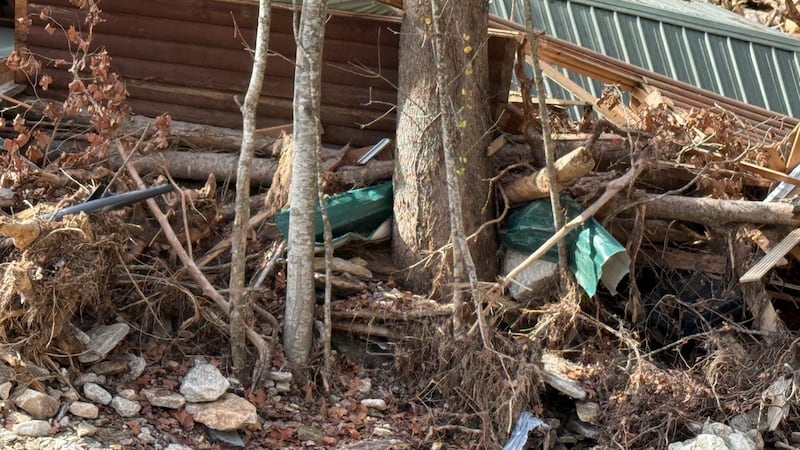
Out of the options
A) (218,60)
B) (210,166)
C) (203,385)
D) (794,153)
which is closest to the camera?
(203,385)

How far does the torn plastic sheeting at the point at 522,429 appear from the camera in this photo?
296 inches

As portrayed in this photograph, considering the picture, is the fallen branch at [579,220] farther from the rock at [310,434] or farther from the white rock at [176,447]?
the white rock at [176,447]

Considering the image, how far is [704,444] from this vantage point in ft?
24.3

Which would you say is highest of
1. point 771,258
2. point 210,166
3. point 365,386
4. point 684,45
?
point 684,45

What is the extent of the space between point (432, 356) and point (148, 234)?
8.09 feet

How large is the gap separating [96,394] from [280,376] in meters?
1.38

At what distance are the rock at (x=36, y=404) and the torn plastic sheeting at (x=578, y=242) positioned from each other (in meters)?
3.89

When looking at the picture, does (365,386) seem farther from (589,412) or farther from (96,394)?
(96,394)

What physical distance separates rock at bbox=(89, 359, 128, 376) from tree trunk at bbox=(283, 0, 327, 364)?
1.25m

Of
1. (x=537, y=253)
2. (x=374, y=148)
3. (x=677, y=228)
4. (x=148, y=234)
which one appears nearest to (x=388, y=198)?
(x=374, y=148)

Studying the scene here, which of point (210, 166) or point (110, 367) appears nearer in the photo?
point (110, 367)

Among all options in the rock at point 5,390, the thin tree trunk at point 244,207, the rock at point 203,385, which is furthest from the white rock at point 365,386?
the rock at point 5,390

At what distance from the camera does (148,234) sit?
27.1 feet

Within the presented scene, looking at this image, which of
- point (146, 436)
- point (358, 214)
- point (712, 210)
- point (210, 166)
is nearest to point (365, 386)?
point (358, 214)
